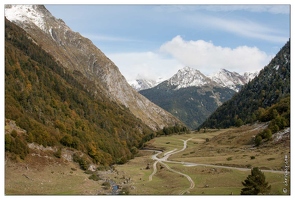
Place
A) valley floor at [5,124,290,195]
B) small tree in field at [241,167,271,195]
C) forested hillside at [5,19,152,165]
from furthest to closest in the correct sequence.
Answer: forested hillside at [5,19,152,165] → valley floor at [5,124,290,195] → small tree in field at [241,167,271,195]

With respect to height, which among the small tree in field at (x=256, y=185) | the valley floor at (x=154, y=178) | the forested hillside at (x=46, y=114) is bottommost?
the valley floor at (x=154, y=178)

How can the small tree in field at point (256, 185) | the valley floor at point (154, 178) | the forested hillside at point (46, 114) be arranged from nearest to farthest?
the small tree in field at point (256, 185), the valley floor at point (154, 178), the forested hillside at point (46, 114)

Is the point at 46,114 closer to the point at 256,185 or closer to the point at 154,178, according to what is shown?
the point at 154,178

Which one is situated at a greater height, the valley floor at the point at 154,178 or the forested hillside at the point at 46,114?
the forested hillside at the point at 46,114

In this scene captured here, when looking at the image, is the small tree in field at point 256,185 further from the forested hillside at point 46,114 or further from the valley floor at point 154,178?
the forested hillside at point 46,114

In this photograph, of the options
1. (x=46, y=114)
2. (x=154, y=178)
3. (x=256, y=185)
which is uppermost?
(x=46, y=114)

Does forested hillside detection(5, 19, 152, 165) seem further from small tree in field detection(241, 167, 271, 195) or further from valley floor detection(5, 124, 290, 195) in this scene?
small tree in field detection(241, 167, 271, 195)

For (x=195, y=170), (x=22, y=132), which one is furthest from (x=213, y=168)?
(x=22, y=132)

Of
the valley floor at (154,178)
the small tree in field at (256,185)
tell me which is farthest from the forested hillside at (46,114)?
the small tree in field at (256,185)

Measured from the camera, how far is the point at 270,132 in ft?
340

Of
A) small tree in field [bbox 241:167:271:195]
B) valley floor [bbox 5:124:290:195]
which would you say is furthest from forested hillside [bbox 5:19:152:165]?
small tree in field [bbox 241:167:271:195]

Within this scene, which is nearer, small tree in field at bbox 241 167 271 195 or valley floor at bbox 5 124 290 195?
small tree in field at bbox 241 167 271 195

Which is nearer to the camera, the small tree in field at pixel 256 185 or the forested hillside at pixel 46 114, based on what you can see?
the small tree in field at pixel 256 185

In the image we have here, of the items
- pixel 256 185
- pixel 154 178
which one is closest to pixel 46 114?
pixel 154 178
